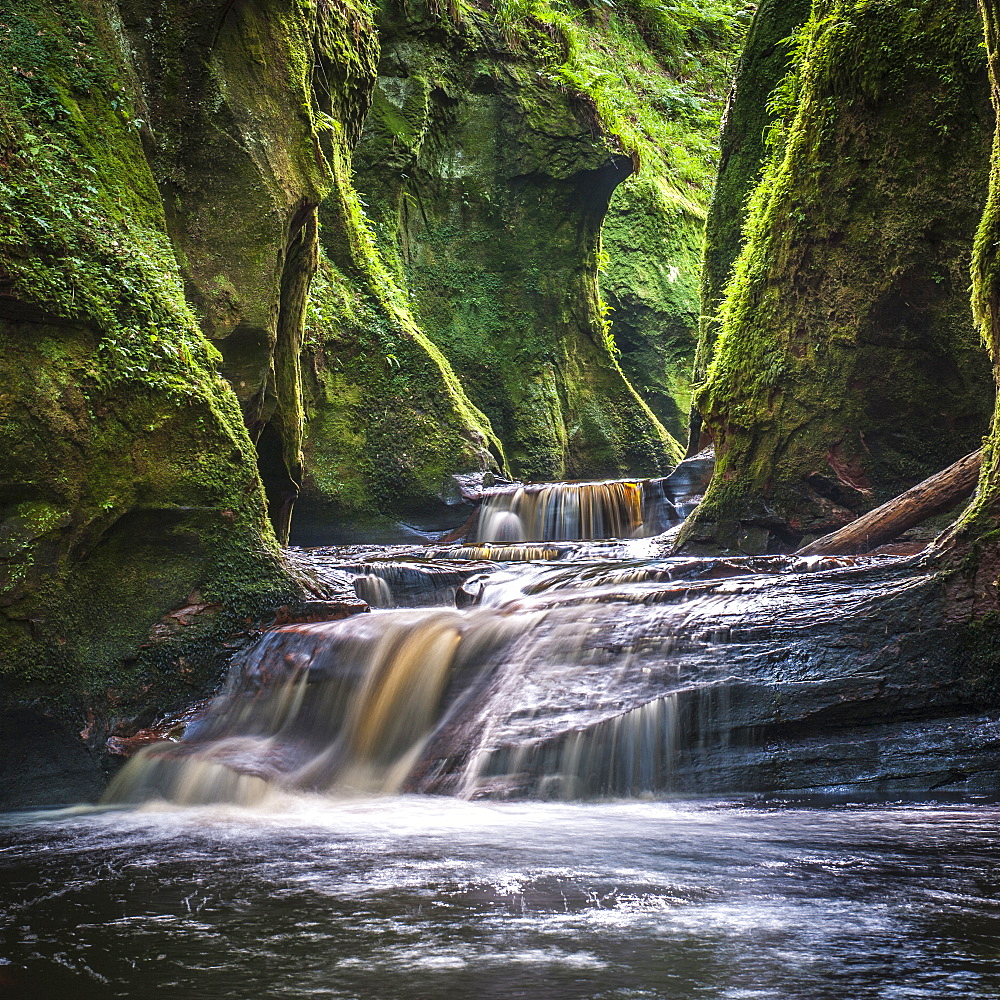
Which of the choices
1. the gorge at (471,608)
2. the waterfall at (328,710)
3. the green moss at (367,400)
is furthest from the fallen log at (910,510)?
the green moss at (367,400)

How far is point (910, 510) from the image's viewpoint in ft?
21.9

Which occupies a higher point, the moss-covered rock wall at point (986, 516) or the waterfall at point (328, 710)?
the moss-covered rock wall at point (986, 516)

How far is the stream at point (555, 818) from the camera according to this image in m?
2.11

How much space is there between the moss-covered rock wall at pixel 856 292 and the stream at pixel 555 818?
1926mm

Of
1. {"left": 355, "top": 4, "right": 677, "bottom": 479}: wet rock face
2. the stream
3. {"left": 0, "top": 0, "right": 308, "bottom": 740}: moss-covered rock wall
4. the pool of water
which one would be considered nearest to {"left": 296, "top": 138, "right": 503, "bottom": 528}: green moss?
{"left": 355, "top": 4, "right": 677, "bottom": 479}: wet rock face

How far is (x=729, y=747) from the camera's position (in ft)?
14.6

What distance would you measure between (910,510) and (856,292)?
2566 millimetres

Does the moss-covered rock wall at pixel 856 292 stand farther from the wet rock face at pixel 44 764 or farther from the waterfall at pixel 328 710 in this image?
the wet rock face at pixel 44 764

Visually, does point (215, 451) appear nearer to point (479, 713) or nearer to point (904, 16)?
point (479, 713)

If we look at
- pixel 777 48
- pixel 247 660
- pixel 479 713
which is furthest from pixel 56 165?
pixel 777 48

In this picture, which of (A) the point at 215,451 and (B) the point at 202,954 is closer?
(B) the point at 202,954

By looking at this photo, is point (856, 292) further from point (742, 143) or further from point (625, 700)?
point (742, 143)

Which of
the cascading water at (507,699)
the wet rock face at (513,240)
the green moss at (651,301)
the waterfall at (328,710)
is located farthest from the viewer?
the green moss at (651,301)

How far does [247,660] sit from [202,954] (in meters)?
3.85
